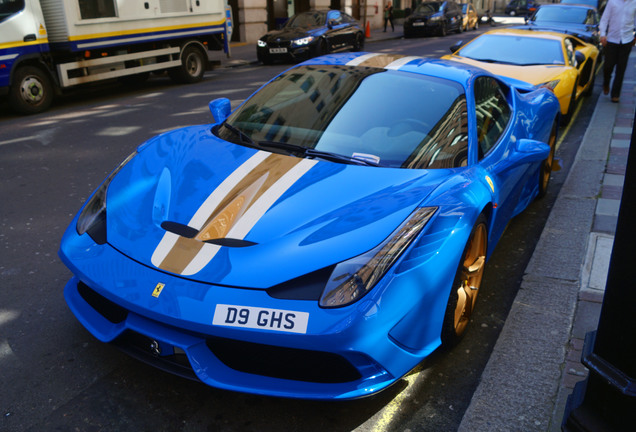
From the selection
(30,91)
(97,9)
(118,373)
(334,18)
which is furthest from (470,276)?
(334,18)

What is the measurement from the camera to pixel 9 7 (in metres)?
8.90

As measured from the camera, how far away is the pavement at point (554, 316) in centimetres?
249

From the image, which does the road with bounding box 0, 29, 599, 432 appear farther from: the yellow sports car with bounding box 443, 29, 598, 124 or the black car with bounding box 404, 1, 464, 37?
the black car with bounding box 404, 1, 464, 37

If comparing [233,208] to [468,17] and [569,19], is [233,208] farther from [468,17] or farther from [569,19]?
[468,17]

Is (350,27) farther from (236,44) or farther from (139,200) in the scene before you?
(139,200)

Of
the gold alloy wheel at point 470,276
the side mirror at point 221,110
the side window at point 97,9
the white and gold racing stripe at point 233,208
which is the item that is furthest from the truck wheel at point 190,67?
the gold alloy wheel at point 470,276

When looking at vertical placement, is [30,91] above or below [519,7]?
above

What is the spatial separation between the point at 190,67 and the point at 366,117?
1004 centimetres

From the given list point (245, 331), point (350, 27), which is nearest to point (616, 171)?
point (245, 331)

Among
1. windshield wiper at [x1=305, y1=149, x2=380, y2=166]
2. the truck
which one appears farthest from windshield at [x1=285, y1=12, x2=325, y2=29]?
windshield wiper at [x1=305, y1=149, x2=380, y2=166]

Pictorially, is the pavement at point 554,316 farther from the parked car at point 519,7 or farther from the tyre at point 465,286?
the parked car at point 519,7

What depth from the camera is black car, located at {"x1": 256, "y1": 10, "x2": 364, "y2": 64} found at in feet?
50.1

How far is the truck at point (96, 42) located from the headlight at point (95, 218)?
721cm

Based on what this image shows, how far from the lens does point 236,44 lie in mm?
21812
